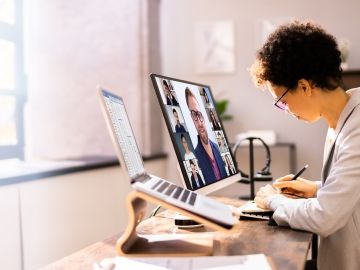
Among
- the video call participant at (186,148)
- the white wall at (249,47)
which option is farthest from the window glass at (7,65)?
the video call participant at (186,148)

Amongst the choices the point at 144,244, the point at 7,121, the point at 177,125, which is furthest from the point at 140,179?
the point at 7,121

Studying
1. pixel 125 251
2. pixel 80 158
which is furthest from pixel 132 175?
pixel 80 158

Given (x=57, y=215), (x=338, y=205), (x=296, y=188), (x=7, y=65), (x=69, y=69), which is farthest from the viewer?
(x=69, y=69)

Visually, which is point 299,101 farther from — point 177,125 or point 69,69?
point 69,69

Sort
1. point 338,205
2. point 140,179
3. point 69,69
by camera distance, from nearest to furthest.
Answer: point 140,179 < point 338,205 < point 69,69

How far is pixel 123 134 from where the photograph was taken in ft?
3.79

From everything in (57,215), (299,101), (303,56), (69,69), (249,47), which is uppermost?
(249,47)

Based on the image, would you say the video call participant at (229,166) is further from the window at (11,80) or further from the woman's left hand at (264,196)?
the window at (11,80)

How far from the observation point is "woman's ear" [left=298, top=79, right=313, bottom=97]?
1.42m

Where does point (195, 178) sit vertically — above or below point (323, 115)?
below

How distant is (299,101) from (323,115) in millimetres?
93

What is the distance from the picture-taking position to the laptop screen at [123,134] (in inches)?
42.4

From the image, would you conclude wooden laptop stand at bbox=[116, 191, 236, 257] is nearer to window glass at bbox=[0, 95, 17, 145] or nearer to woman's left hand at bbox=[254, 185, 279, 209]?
woman's left hand at bbox=[254, 185, 279, 209]

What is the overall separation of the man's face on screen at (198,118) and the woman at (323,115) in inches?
9.0
